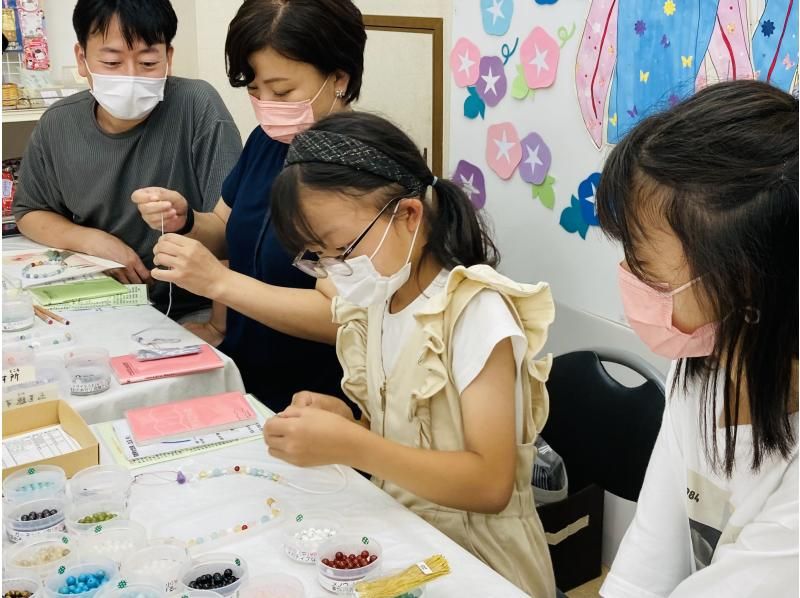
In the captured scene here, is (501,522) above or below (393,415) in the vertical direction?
below

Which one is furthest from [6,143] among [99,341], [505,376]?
[505,376]

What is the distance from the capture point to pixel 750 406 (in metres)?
0.95

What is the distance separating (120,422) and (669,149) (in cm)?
109

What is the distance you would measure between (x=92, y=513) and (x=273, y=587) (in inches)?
12.8

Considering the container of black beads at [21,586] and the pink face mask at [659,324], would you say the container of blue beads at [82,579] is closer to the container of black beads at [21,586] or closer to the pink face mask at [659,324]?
the container of black beads at [21,586]

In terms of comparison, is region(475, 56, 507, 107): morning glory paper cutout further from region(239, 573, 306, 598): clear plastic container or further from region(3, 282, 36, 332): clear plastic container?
region(239, 573, 306, 598): clear plastic container

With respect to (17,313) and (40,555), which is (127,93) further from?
(40,555)

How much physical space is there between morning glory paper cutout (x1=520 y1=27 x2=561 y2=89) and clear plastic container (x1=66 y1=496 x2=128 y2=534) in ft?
5.59

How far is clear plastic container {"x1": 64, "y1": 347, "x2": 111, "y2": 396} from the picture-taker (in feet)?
5.34

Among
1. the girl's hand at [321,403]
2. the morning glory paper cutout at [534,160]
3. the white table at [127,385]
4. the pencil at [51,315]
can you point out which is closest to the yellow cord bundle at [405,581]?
the girl's hand at [321,403]

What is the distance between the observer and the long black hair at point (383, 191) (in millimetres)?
1354

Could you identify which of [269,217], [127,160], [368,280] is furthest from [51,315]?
[368,280]

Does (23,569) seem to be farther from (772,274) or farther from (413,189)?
(772,274)

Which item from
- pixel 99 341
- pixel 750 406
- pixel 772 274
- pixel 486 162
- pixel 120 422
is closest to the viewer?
pixel 772 274
